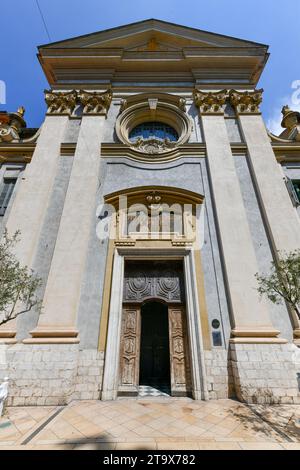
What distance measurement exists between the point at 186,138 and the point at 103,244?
5.92 m

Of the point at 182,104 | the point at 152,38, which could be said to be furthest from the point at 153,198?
the point at 152,38

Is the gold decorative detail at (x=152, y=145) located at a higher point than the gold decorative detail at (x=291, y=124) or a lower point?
lower

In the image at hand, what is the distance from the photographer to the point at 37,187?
328 inches

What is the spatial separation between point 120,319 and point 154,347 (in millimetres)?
4093

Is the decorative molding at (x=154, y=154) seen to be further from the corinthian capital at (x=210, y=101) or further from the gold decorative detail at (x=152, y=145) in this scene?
the corinthian capital at (x=210, y=101)

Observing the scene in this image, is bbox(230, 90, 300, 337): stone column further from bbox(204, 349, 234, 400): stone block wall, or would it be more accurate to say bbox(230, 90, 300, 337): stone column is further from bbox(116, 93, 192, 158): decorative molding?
bbox(116, 93, 192, 158): decorative molding

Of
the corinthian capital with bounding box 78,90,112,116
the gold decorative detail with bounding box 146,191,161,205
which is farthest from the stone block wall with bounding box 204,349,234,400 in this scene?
the corinthian capital with bounding box 78,90,112,116

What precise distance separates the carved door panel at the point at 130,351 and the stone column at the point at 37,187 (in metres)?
3.07

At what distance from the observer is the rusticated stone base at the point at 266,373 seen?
5.34 m

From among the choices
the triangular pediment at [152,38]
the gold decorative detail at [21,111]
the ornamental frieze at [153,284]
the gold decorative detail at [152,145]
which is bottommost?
the ornamental frieze at [153,284]

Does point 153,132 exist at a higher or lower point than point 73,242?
higher

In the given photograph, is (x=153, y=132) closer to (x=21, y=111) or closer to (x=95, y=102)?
(x=95, y=102)

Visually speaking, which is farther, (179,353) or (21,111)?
(21,111)

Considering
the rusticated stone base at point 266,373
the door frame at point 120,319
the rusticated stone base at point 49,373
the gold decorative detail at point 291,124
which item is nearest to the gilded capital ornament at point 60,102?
the door frame at point 120,319
